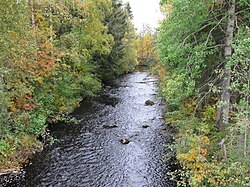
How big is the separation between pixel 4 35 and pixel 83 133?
823 cm

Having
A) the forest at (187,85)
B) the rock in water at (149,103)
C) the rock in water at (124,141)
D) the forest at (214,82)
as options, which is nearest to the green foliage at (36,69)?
the forest at (187,85)

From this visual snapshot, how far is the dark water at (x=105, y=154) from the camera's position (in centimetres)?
1015

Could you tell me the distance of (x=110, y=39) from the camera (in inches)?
993

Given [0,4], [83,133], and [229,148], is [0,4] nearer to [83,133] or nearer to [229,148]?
[83,133]

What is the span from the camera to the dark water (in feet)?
33.3

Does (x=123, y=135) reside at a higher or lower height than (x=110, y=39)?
lower

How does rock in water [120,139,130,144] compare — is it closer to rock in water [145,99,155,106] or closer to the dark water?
the dark water

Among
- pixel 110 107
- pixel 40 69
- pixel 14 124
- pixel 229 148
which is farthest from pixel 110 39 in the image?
pixel 229 148

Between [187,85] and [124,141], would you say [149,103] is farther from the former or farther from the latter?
[187,85]

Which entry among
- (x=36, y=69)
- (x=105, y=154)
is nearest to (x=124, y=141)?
(x=105, y=154)

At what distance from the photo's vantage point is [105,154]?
12.5m

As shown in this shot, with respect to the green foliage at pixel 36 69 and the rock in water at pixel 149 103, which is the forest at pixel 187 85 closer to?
the green foliage at pixel 36 69

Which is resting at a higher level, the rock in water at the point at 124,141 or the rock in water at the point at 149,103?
the rock in water at the point at 149,103

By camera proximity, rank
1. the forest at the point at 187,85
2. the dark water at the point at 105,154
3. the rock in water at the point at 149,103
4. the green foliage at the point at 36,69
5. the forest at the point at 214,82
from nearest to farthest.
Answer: the forest at the point at 214,82, the forest at the point at 187,85, the green foliage at the point at 36,69, the dark water at the point at 105,154, the rock in water at the point at 149,103
